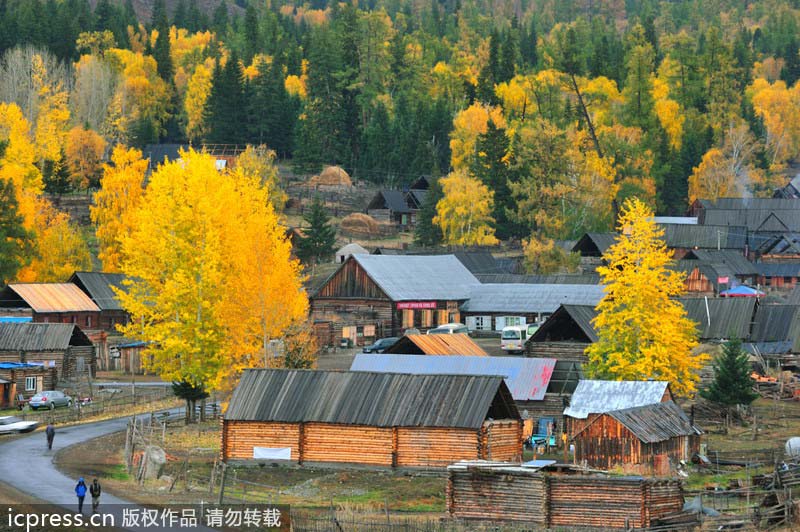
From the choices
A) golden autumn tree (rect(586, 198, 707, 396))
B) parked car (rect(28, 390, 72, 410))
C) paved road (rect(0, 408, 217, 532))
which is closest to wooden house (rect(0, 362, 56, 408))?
parked car (rect(28, 390, 72, 410))

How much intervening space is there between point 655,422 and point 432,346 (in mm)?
16856

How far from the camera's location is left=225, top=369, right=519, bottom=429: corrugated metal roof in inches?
2009

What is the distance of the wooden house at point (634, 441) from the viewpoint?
50.2 meters

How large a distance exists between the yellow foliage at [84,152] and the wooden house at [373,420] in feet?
287

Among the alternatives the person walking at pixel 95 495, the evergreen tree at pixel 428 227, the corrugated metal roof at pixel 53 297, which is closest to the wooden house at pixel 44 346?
the corrugated metal roof at pixel 53 297

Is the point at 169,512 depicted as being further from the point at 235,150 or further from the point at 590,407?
the point at 235,150

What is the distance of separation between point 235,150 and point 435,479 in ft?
343

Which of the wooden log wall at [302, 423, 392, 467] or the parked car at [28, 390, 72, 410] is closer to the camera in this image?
the wooden log wall at [302, 423, 392, 467]

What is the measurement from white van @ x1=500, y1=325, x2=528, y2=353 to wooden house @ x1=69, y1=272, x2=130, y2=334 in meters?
25.2

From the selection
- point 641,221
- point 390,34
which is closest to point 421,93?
point 390,34

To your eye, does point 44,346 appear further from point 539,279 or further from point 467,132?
point 467,132

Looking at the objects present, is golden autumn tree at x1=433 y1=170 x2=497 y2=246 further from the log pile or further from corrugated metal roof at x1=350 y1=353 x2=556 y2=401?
the log pile

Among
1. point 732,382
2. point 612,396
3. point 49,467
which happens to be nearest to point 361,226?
point 732,382

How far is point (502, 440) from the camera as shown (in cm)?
5134
